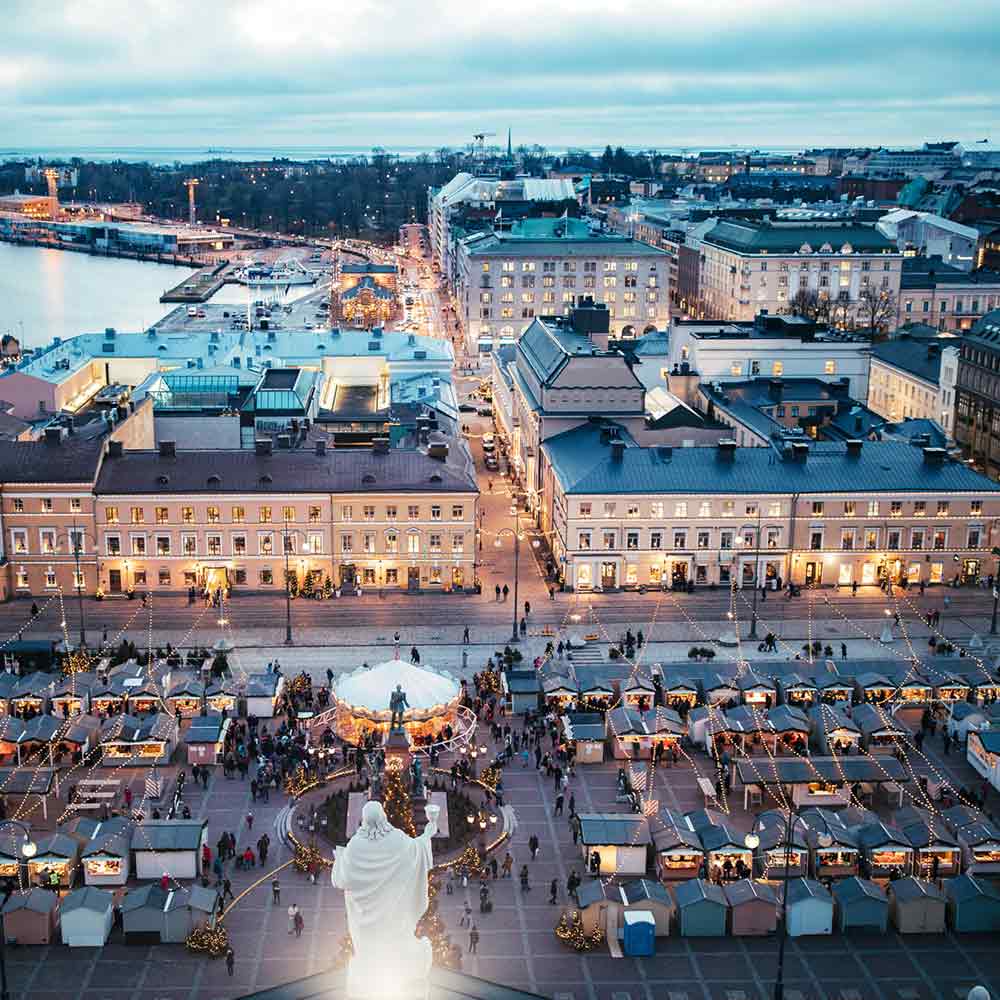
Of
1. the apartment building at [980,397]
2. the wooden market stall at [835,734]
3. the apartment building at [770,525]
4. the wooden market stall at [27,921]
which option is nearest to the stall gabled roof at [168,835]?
the wooden market stall at [27,921]

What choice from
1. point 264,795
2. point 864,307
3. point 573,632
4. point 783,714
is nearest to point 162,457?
point 573,632

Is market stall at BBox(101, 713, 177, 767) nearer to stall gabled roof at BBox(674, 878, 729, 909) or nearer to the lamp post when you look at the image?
the lamp post

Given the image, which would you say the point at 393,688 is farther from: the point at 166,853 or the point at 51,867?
the point at 51,867

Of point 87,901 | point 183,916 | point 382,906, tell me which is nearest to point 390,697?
point 183,916

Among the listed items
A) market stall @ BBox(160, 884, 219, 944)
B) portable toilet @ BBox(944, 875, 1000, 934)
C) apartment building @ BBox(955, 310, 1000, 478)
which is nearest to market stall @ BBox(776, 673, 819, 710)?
portable toilet @ BBox(944, 875, 1000, 934)

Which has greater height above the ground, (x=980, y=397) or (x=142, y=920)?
(x=980, y=397)

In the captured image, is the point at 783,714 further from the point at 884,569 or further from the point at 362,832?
the point at 362,832
